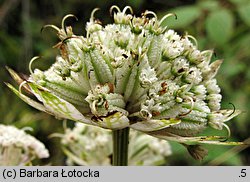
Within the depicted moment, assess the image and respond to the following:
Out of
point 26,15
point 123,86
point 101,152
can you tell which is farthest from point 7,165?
point 26,15

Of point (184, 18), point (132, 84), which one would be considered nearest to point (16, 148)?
point (132, 84)

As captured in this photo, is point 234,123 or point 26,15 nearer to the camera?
point 234,123

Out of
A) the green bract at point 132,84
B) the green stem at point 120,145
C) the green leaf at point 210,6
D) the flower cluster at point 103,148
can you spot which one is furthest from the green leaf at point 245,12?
the green stem at point 120,145

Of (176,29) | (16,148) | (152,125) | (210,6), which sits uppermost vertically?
(176,29)

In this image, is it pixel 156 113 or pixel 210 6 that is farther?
pixel 210 6

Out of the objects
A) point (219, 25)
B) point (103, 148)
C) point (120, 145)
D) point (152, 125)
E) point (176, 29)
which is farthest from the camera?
point (176, 29)

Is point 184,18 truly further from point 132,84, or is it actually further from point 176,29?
point 132,84

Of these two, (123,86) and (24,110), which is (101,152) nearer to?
(123,86)
